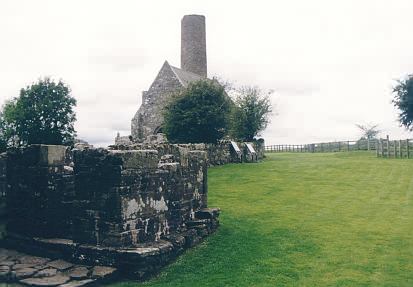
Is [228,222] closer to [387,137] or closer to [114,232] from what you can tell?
[114,232]

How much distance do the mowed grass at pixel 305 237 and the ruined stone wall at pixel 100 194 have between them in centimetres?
97

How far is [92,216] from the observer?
7.77 metres

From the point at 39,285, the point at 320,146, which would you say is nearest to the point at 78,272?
the point at 39,285

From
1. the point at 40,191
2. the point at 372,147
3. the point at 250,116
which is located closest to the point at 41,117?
the point at 250,116

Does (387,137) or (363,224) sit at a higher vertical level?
(387,137)

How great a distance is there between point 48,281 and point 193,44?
40.3m

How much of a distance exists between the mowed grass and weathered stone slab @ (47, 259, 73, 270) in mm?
1254

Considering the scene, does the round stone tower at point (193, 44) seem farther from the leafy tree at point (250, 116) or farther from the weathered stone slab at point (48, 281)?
the weathered stone slab at point (48, 281)

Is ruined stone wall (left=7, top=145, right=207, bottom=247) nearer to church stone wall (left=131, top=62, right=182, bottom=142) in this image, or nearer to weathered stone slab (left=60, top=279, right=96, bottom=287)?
weathered stone slab (left=60, top=279, right=96, bottom=287)

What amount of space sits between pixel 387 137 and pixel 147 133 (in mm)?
18798

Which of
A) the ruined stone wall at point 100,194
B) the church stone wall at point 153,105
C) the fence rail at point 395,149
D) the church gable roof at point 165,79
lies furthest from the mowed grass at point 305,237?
the church gable roof at point 165,79

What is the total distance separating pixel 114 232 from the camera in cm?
756

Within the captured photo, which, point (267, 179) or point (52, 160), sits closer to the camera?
point (52, 160)

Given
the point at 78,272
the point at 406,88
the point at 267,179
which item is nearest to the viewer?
the point at 78,272
